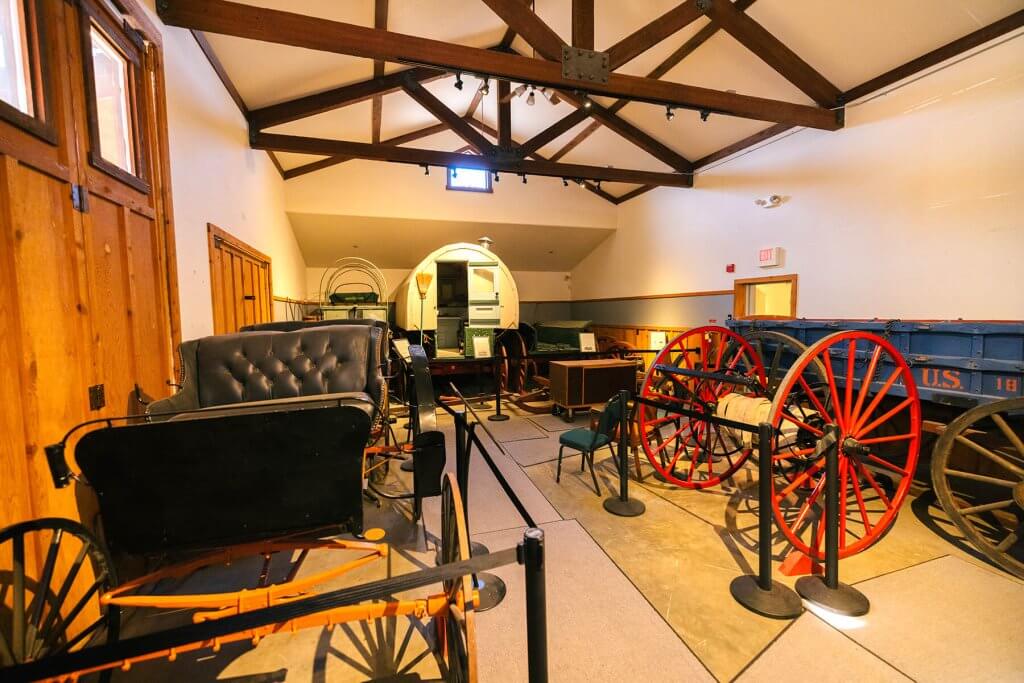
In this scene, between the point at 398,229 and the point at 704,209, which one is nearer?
the point at 704,209

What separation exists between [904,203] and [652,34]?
2936 mm

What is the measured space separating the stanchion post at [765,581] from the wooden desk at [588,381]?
2.99 m

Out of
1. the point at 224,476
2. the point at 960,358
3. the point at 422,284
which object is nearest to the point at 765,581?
the point at 960,358

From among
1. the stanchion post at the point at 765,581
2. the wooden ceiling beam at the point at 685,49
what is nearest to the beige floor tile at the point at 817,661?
the stanchion post at the point at 765,581

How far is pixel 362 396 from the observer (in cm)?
230

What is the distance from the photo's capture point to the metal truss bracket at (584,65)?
3.39m

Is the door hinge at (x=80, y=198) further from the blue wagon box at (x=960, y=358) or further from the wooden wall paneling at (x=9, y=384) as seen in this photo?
the blue wagon box at (x=960, y=358)

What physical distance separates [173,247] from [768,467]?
367 cm

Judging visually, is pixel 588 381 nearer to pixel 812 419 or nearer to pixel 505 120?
pixel 812 419

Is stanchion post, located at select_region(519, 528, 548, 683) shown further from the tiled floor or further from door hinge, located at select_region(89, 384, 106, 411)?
door hinge, located at select_region(89, 384, 106, 411)

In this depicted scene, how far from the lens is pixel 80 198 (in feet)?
5.91

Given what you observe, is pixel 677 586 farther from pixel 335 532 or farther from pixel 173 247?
pixel 173 247

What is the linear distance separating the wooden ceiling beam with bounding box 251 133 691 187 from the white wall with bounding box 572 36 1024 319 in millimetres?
1322

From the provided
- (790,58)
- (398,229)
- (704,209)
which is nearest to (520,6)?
(790,58)
